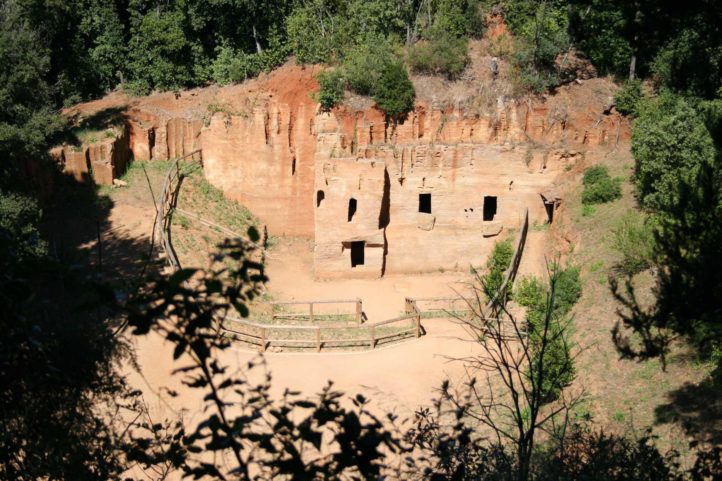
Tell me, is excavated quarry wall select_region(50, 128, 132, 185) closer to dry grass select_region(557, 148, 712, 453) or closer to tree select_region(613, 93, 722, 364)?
dry grass select_region(557, 148, 712, 453)

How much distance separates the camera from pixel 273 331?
21141 mm

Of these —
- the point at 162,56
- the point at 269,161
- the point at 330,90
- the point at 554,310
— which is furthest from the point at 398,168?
the point at 162,56

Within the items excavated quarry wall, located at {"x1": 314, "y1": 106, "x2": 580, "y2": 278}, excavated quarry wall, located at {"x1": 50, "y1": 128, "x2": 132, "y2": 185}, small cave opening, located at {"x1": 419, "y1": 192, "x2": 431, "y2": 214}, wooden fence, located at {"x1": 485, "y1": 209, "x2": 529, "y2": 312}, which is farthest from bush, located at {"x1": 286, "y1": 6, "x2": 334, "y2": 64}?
wooden fence, located at {"x1": 485, "y1": 209, "x2": 529, "y2": 312}

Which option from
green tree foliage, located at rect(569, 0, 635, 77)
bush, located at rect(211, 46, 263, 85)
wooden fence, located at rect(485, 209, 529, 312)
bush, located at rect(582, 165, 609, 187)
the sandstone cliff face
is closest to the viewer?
wooden fence, located at rect(485, 209, 529, 312)

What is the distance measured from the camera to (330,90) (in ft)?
86.8

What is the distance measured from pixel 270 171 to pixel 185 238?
468 cm

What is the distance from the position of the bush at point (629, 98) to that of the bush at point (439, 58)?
19.0ft

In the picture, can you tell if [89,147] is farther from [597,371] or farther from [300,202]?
[597,371]

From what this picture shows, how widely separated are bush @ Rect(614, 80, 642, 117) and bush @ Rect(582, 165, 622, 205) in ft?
9.18

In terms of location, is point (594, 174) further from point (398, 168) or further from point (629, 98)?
point (398, 168)

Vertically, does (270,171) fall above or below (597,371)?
above

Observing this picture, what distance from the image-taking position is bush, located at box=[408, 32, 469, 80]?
91.3 feet

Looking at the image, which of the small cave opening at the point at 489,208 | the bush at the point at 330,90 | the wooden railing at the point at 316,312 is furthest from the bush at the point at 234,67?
the wooden railing at the point at 316,312

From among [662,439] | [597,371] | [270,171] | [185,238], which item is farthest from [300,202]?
[662,439]
